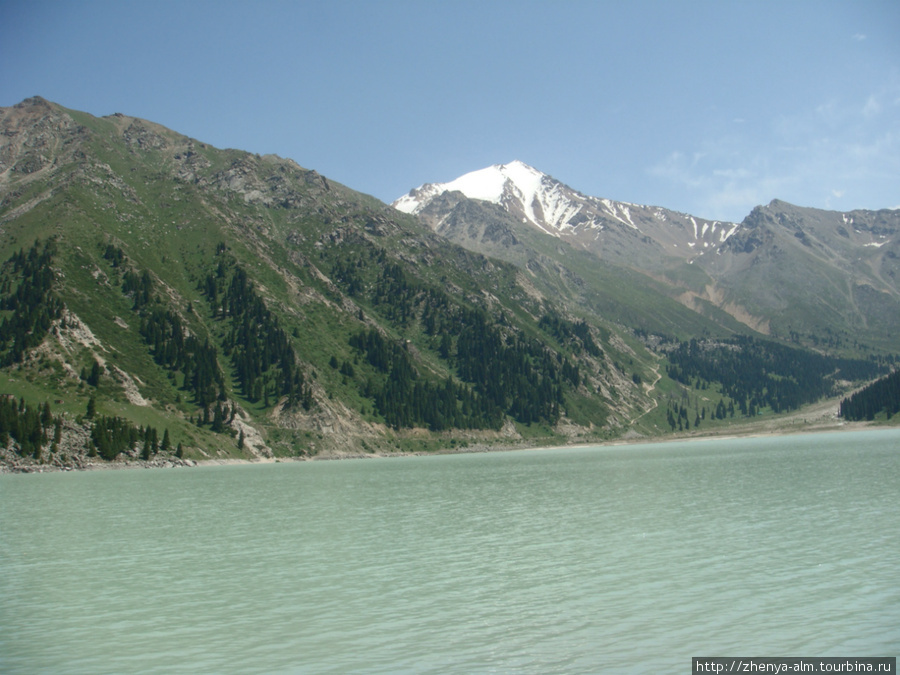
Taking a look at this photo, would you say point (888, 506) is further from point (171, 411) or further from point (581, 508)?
point (171, 411)

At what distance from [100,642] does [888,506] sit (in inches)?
1993

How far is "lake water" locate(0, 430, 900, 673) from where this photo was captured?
21.2m

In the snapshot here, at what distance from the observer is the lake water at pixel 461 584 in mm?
21219

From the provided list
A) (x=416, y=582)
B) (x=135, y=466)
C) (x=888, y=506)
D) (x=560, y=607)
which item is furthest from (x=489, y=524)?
(x=135, y=466)

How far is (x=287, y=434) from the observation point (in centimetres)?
19188

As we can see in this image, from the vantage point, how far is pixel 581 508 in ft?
187

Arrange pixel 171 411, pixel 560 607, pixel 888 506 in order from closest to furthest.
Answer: pixel 560 607 < pixel 888 506 < pixel 171 411

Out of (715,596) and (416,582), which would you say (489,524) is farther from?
(715,596)

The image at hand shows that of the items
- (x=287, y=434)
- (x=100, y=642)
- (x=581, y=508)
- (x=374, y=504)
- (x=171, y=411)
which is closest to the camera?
(x=100, y=642)

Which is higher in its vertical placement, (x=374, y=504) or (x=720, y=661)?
(x=720, y=661)

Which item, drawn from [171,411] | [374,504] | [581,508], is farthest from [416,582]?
[171,411]

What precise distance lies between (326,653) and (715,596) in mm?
15163

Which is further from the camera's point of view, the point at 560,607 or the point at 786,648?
the point at 560,607

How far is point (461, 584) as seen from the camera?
30.9 meters
